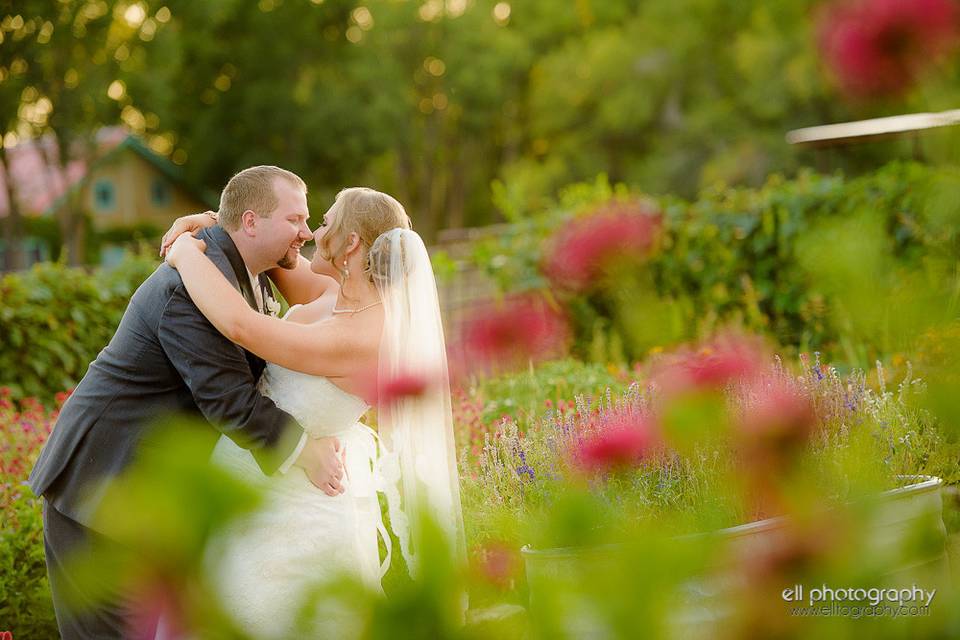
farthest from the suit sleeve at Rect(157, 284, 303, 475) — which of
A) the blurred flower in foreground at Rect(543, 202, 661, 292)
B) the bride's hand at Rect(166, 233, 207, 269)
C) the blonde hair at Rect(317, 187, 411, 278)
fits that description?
the blurred flower in foreground at Rect(543, 202, 661, 292)

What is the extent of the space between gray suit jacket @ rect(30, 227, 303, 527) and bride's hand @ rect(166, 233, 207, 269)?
0.03 metres

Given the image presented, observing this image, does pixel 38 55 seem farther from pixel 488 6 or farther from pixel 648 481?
pixel 648 481

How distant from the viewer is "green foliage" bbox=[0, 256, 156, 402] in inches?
293

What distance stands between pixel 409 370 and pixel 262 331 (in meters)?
0.45

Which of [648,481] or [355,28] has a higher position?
[355,28]

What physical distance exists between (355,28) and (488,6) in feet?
18.2

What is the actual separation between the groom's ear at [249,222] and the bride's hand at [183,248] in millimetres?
138

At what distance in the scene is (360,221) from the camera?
329 cm

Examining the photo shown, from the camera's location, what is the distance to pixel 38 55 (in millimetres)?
28156

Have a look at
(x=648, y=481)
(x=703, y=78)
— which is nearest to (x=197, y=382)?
(x=648, y=481)

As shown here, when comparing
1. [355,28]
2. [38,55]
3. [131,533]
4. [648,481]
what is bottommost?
[648,481]

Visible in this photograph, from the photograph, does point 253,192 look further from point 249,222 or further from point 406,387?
point 406,387

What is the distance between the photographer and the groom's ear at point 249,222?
3.32 meters

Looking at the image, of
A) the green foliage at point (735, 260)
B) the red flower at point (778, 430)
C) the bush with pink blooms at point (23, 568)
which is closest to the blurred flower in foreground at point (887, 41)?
the red flower at point (778, 430)
